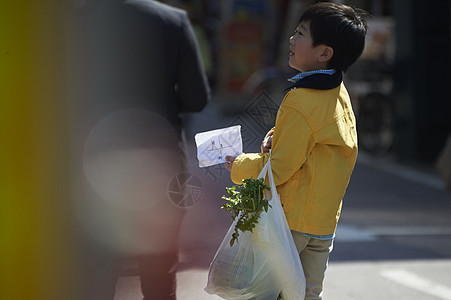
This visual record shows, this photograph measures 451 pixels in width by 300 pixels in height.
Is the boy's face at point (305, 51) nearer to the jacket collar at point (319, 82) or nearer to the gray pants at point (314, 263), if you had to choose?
the jacket collar at point (319, 82)

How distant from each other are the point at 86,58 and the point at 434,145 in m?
8.15

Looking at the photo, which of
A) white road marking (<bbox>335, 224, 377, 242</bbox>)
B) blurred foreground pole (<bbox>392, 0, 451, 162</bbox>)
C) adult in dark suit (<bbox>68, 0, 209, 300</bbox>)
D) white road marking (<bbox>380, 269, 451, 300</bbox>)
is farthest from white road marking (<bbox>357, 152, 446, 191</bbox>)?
adult in dark suit (<bbox>68, 0, 209, 300</bbox>)

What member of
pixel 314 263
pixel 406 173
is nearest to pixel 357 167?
pixel 406 173

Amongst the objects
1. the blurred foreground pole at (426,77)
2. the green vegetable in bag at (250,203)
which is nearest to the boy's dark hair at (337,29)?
the green vegetable in bag at (250,203)

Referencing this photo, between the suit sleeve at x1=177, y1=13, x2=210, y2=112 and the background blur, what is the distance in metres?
0.34

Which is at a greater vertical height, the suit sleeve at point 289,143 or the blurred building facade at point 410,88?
the suit sleeve at point 289,143

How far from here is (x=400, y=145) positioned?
1066 cm

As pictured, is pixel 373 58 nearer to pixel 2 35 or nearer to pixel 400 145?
pixel 400 145

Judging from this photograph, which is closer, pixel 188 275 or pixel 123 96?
pixel 123 96

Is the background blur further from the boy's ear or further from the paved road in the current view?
the boy's ear

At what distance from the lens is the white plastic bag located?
2525 millimetres

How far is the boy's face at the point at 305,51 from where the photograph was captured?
8.75 ft

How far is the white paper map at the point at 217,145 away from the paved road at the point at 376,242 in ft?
1.24

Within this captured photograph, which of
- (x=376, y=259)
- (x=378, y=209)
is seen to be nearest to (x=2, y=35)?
(x=376, y=259)
